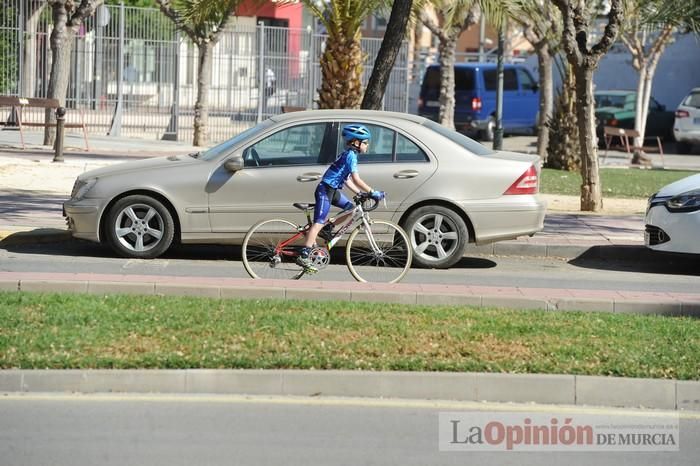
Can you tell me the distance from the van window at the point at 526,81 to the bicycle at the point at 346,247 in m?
26.7

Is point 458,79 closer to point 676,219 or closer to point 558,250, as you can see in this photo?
point 558,250

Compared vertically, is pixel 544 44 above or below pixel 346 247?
above

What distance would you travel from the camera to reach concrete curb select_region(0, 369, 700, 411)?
701cm

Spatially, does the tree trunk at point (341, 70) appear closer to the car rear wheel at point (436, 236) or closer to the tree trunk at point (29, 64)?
the car rear wheel at point (436, 236)

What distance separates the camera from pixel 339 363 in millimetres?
7242

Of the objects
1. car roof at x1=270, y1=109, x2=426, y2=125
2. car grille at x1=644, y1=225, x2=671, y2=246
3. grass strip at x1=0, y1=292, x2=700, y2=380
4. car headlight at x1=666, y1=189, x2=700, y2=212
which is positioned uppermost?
car roof at x1=270, y1=109, x2=426, y2=125

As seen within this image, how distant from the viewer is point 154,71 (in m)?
29.2

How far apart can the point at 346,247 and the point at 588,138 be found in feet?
23.0

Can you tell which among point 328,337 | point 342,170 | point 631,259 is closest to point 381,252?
point 342,170

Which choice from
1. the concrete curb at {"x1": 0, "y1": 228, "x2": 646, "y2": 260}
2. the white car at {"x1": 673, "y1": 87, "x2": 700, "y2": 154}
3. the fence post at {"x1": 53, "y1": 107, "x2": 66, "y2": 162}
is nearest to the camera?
the concrete curb at {"x1": 0, "y1": 228, "x2": 646, "y2": 260}

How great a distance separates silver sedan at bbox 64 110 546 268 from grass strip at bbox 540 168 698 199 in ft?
26.4

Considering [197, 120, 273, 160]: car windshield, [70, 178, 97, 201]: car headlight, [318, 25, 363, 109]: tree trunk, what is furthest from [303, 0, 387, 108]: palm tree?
[70, 178, 97, 201]: car headlight

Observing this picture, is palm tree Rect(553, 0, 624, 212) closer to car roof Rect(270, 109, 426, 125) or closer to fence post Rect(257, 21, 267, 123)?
car roof Rect(270, 109, 426, 125)

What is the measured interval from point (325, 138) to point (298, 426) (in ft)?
19.1
